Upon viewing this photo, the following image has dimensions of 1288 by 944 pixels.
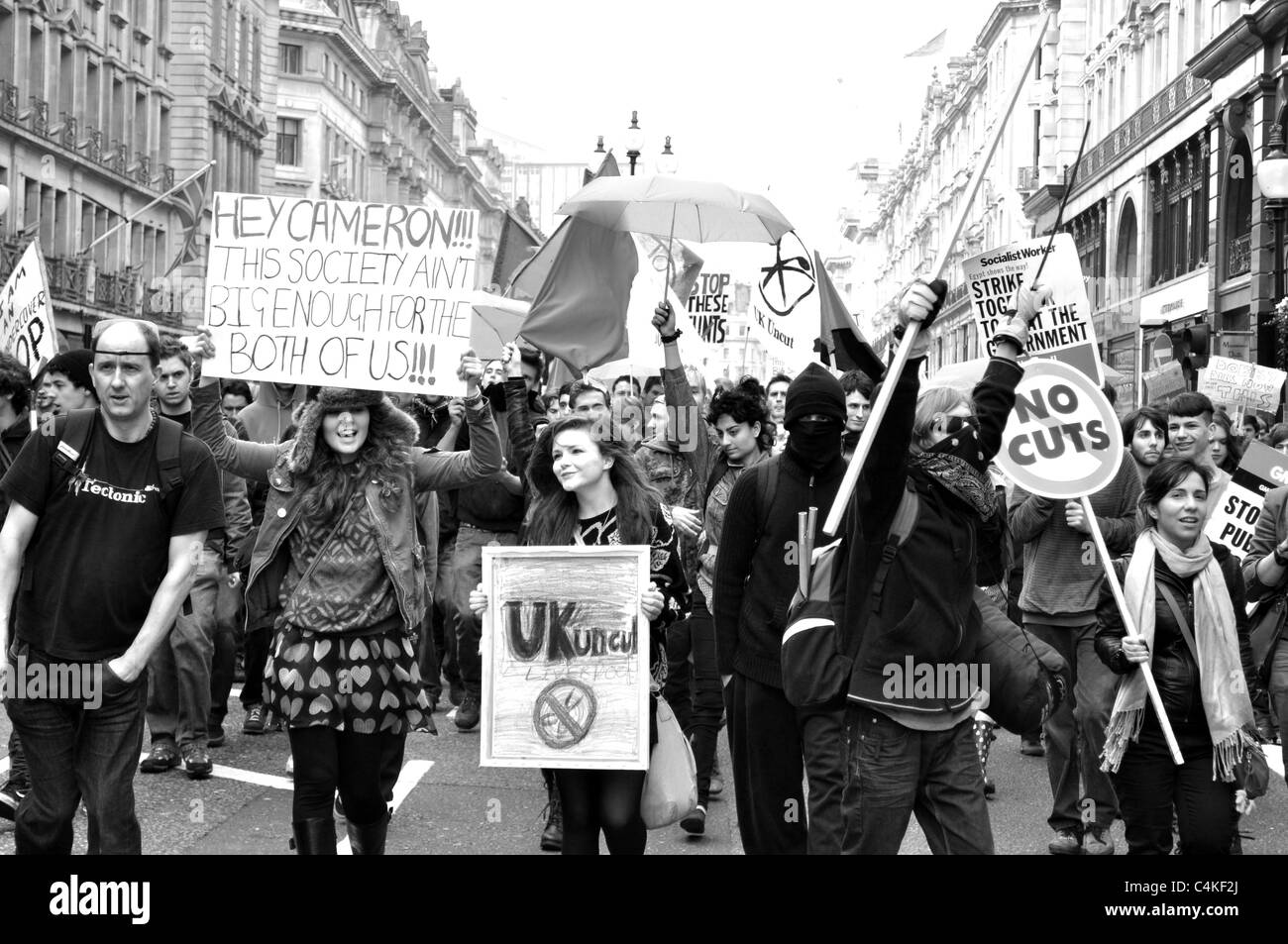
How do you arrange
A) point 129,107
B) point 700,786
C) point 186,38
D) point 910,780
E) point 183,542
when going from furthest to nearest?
point 186,38 → point 129,107 → point 700,786 → point 183,542 → point 910,780

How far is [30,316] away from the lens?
35.7 ft

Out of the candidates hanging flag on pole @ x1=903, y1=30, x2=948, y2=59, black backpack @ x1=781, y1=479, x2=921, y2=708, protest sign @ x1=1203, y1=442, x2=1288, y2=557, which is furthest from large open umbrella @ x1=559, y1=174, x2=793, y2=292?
hanging flag on pole @ x1=903, y1=30, x2=948, y2=59

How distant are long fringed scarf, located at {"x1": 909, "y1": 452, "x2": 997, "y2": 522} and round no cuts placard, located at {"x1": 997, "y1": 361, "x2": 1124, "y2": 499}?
1.79 metres

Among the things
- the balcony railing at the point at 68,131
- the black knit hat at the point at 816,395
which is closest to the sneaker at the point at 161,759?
the black knit hat at the point at 816,395

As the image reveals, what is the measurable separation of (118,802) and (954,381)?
3.89 metres

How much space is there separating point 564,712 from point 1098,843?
285cm

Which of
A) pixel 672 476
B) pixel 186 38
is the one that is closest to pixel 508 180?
pixel 186 38

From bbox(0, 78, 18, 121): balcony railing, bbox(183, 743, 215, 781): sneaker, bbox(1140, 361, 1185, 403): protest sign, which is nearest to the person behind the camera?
bbox(183, 743, 215, 781): sneaker

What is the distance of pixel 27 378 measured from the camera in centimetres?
770

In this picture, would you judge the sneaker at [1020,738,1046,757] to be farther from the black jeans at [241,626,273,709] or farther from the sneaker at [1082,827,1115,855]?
the black jeans at [241,626,273,709]

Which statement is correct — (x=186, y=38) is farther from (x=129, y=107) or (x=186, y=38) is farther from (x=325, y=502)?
(x=325, y=502)

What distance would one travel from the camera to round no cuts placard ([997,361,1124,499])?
692 centimetres

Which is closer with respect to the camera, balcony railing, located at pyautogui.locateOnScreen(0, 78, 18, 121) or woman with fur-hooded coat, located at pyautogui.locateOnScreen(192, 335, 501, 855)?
woman with fur-hooded coat, located at pyautogui.locateOnScreen(192, 335, 501, 855)

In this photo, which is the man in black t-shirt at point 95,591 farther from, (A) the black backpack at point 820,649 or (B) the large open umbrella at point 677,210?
(B) the large open umbrella at point 677,210
